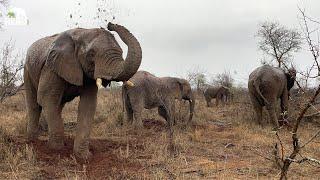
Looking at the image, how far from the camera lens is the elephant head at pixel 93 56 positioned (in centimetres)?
701

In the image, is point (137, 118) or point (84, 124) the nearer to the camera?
point (84, 124)

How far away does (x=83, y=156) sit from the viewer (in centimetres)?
796

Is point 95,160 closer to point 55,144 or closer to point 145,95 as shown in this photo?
point 55,144

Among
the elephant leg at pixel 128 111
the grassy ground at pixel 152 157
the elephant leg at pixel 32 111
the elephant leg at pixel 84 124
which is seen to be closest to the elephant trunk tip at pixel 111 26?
the elephant leg at pixel 84 124

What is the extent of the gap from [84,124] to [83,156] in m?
0.53

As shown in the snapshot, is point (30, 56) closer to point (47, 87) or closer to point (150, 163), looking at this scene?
point (47, 87)

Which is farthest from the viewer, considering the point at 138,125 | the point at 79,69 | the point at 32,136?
the point at 138,125

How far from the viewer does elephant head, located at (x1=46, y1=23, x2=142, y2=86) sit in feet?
23.0

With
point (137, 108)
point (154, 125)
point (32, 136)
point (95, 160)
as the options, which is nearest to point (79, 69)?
point (95, 160)

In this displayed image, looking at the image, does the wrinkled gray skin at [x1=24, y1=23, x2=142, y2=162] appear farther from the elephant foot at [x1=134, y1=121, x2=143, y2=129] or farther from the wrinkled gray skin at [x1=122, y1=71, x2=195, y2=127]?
the wrinkled gray skin at [x1=122, y1=71, x2=195, y2=127]

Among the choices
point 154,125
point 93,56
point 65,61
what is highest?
point 93,56

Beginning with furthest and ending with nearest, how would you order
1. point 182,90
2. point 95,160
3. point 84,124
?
point 182,90 < point 84,124 < point 95,160

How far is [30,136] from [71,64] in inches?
84.9

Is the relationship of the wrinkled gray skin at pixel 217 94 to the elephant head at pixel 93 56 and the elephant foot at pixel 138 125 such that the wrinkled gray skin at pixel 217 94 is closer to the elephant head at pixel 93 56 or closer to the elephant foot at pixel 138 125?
the elephant foot at pixel 138 125
